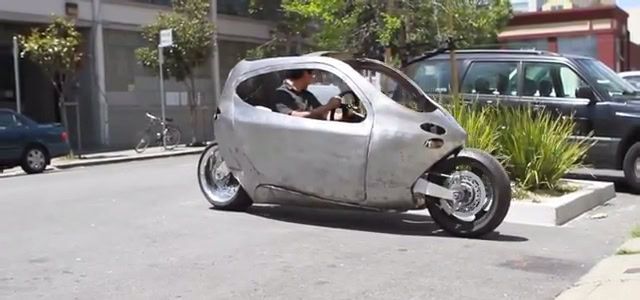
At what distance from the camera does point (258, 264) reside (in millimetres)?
6777

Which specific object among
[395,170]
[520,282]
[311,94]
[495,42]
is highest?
[495,42]

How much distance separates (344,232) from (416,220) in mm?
1013

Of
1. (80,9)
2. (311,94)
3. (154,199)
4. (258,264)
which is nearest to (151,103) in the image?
(80,9)

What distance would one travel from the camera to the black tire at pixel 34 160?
18.5 m

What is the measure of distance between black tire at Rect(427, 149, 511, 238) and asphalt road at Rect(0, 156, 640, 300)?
0.13m

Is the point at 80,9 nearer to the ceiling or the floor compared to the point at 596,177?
nearer to the ceiling

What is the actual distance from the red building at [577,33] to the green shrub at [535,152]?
2670 cm

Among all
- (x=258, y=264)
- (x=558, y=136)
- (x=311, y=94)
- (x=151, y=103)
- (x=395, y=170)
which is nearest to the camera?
(x=258, y=264)

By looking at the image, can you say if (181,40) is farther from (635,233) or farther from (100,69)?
(635,233)

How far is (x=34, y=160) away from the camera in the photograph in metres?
18.7

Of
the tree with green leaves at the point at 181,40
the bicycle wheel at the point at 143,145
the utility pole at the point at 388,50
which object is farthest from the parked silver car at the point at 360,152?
the tree with green leaves at the point at 181,40

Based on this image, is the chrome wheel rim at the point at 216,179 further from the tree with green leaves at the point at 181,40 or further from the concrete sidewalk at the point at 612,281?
the tree with green leaves at the point at 181,40

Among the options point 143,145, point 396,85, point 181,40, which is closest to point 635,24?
point 181,40

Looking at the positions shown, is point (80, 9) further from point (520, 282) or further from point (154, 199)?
point (520, 282)
